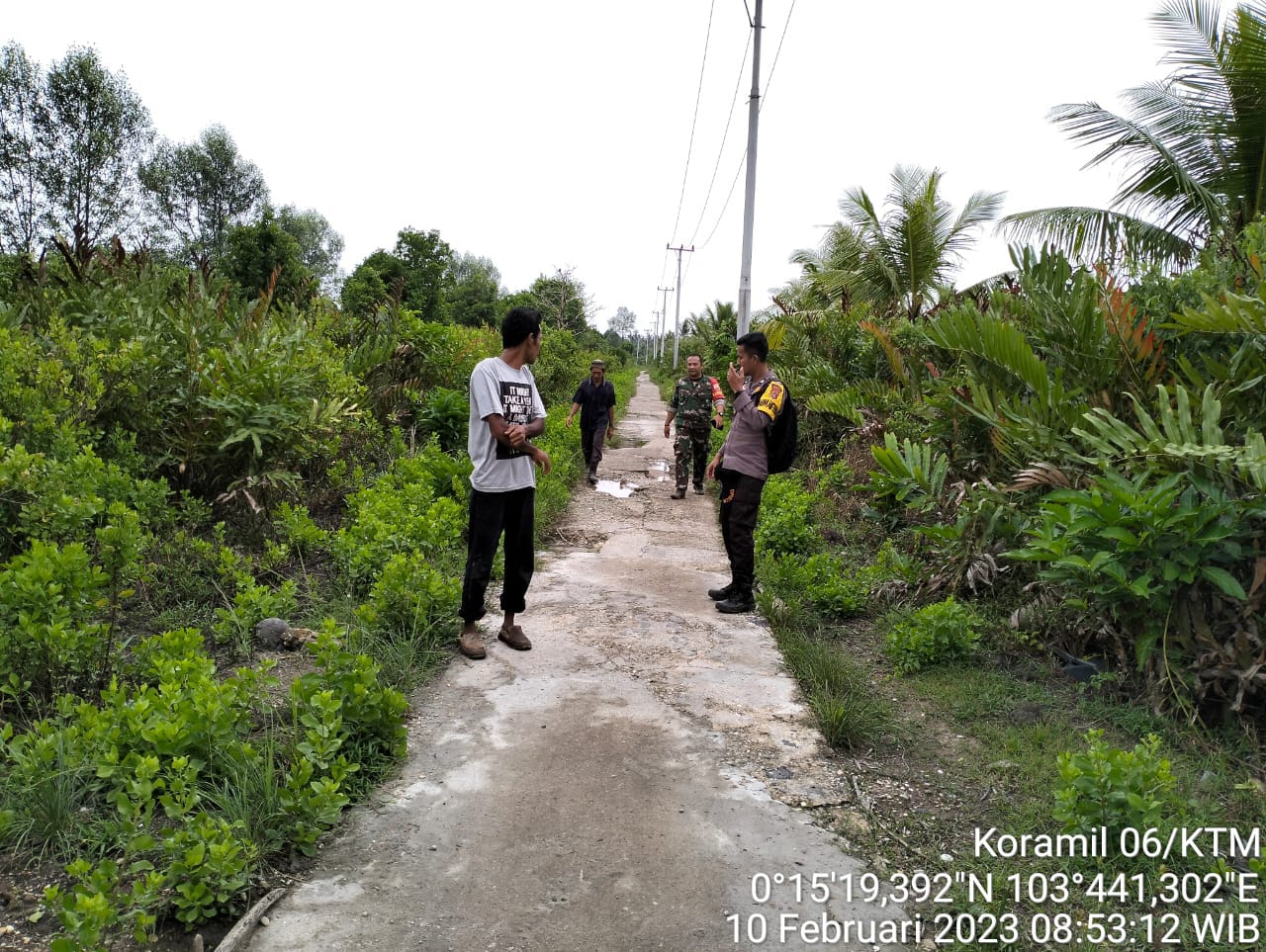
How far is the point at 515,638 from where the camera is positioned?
475cm

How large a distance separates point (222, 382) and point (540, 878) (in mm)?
4341

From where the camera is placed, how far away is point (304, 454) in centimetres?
602

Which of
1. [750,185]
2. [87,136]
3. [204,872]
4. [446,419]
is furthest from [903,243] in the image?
[87,136]

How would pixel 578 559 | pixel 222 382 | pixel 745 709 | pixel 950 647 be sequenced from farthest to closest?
pixel 578 559 → pixel 222 382 → pixel 950 647 → pixel 745 709

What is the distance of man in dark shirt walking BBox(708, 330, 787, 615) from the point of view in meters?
5.55

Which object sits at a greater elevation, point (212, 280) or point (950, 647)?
point (212, 280)

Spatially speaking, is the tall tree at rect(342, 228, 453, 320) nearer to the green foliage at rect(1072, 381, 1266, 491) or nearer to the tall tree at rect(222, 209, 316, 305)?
the tall tree at rect(222, 209, 316, 305)

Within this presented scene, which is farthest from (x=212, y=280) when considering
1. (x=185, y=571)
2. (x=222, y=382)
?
(x=185, y=571)

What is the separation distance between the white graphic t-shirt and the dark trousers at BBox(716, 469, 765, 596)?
1.63 metres

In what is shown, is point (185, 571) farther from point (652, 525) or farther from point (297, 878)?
point (652, 525)

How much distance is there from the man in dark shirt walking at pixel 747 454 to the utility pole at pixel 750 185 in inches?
276

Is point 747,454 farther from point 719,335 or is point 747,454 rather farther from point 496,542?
point 719,335

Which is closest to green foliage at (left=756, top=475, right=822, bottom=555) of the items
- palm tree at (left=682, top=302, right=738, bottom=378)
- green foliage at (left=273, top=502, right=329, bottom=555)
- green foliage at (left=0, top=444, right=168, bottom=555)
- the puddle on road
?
green foliage at (left=273, top=502, right=329, bottom=555)

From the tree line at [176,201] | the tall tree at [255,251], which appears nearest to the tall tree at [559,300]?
the tree line at [176,201]
